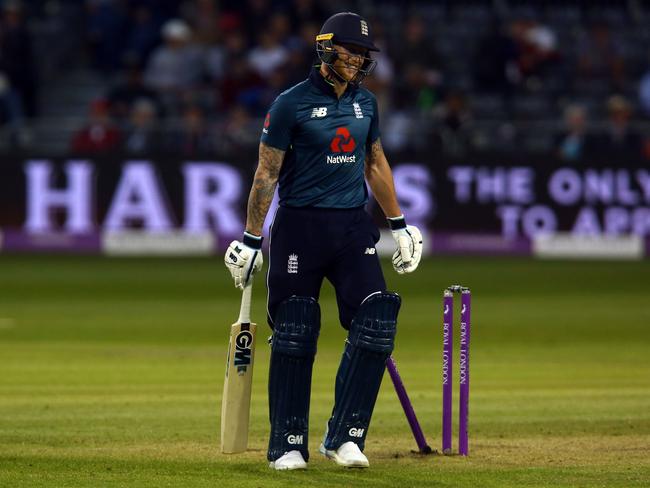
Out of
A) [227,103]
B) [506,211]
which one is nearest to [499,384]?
[506,211]

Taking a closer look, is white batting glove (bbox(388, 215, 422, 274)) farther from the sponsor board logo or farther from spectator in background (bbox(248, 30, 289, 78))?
spectator in background (bbox(248, 30, 289, 78))

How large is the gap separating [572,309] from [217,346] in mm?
4951

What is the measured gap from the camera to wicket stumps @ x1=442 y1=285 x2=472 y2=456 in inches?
288

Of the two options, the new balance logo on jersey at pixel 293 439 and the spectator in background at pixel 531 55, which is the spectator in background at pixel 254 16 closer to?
the spectator in background at pixel 531 55

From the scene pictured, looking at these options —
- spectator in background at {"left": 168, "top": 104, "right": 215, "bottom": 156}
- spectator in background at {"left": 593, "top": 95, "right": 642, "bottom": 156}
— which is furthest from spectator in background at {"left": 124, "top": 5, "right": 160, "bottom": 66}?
spectator in background at {"left": 593, "top": 95, "right": 642, "bottom": 156}

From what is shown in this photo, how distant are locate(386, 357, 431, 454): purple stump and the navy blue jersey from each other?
34.1 inches

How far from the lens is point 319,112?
23.7 feet

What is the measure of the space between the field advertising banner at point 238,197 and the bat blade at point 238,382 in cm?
1439

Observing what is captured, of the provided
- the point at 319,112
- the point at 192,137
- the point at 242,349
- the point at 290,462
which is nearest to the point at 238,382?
the point at 242,349

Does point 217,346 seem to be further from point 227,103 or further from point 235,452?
point 227,103

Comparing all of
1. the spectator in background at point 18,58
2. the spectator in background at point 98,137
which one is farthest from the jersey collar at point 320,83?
the spectator in background at point 18,58

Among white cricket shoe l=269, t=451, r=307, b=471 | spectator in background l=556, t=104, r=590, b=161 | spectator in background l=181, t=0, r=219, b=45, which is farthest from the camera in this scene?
spectator in background l=181, t=0, r=219, b=45

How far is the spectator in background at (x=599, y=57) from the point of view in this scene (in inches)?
977

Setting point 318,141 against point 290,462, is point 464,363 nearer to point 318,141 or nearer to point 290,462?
point 290,462
